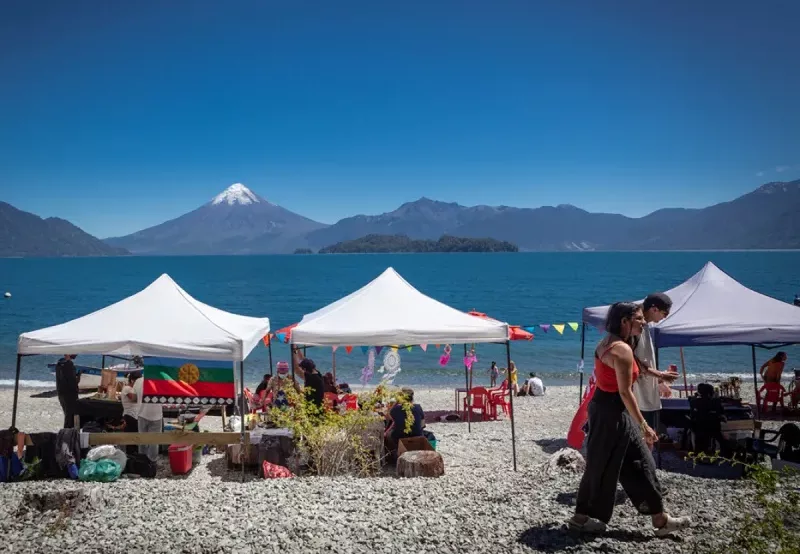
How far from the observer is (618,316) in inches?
189

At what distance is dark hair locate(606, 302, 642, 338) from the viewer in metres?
4.78

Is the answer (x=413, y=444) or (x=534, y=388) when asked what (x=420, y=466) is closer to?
(x=413, y=444)

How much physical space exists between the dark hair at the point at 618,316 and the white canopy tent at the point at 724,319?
4582 mm

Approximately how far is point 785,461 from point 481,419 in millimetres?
6645

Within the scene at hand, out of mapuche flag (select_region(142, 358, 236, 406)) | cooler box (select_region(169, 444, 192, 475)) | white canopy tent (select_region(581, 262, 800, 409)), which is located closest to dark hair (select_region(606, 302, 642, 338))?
white canopy tent (select_region(581, 262, 800, 409))

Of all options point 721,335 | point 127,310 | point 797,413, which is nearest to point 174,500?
point 127,310

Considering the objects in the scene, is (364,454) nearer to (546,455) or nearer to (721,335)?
(546,455)

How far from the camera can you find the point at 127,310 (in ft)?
28.7

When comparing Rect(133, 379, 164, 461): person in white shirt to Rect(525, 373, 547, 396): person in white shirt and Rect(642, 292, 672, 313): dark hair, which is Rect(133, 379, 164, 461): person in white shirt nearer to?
Rect(642, 292, 672, 313): dark hair

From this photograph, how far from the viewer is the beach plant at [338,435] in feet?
24.9

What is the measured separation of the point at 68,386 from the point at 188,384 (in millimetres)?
1915

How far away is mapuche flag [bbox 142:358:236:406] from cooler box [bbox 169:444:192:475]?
25.8 inches

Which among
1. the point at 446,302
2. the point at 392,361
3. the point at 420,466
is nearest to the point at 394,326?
the point at 420,466

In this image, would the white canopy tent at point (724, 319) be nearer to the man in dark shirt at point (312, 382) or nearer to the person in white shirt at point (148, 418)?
the man in dark shirt at point (312, 382)
